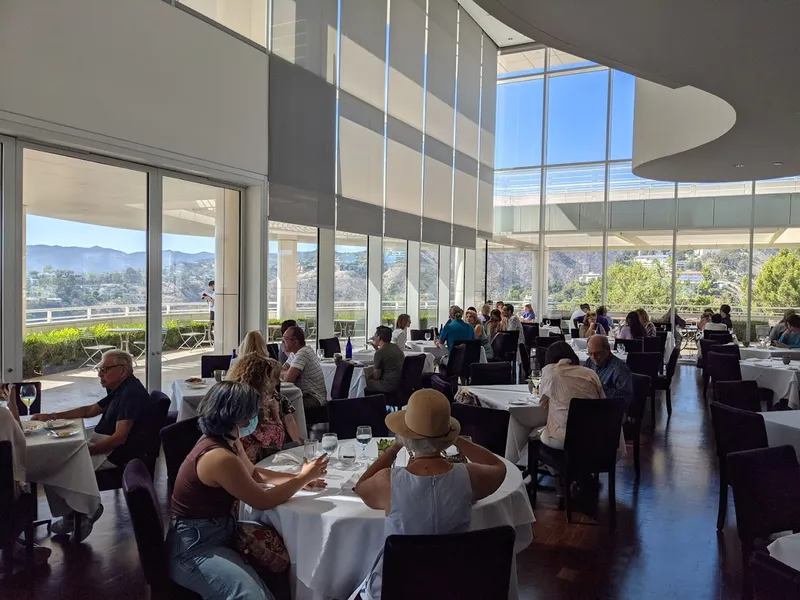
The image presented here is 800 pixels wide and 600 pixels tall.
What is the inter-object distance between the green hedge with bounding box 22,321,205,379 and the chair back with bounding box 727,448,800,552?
19.0 feet

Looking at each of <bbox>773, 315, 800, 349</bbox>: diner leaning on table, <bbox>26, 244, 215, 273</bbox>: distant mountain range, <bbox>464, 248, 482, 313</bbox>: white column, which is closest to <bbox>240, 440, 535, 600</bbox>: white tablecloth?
<bbox>26, 244, 215, 273</bbox>: distant mountain range

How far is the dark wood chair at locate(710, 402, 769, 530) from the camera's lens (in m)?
4.07

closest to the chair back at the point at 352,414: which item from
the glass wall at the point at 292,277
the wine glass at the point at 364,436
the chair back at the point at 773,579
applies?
the wine glass at the point at 364,436

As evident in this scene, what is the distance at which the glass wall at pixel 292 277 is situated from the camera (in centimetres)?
909

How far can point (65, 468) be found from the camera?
149 inches

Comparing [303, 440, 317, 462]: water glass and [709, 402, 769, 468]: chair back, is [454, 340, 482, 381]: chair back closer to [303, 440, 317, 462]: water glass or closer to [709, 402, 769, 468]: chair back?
[709, 402, 769, 468]: chair back

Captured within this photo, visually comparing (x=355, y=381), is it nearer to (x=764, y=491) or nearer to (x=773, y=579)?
(x=764, y=491)

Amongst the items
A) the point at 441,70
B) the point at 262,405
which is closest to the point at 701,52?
the point at 262,405

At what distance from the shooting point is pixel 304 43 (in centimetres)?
908

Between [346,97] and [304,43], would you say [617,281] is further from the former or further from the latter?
[304,43]

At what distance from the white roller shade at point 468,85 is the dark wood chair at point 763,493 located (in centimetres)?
1276

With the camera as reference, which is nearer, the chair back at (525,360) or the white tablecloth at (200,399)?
the white tablecloth at (200,399)

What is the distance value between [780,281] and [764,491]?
45.0ft

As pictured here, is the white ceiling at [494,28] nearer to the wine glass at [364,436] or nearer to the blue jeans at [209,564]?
the wine glass at [364,436]
